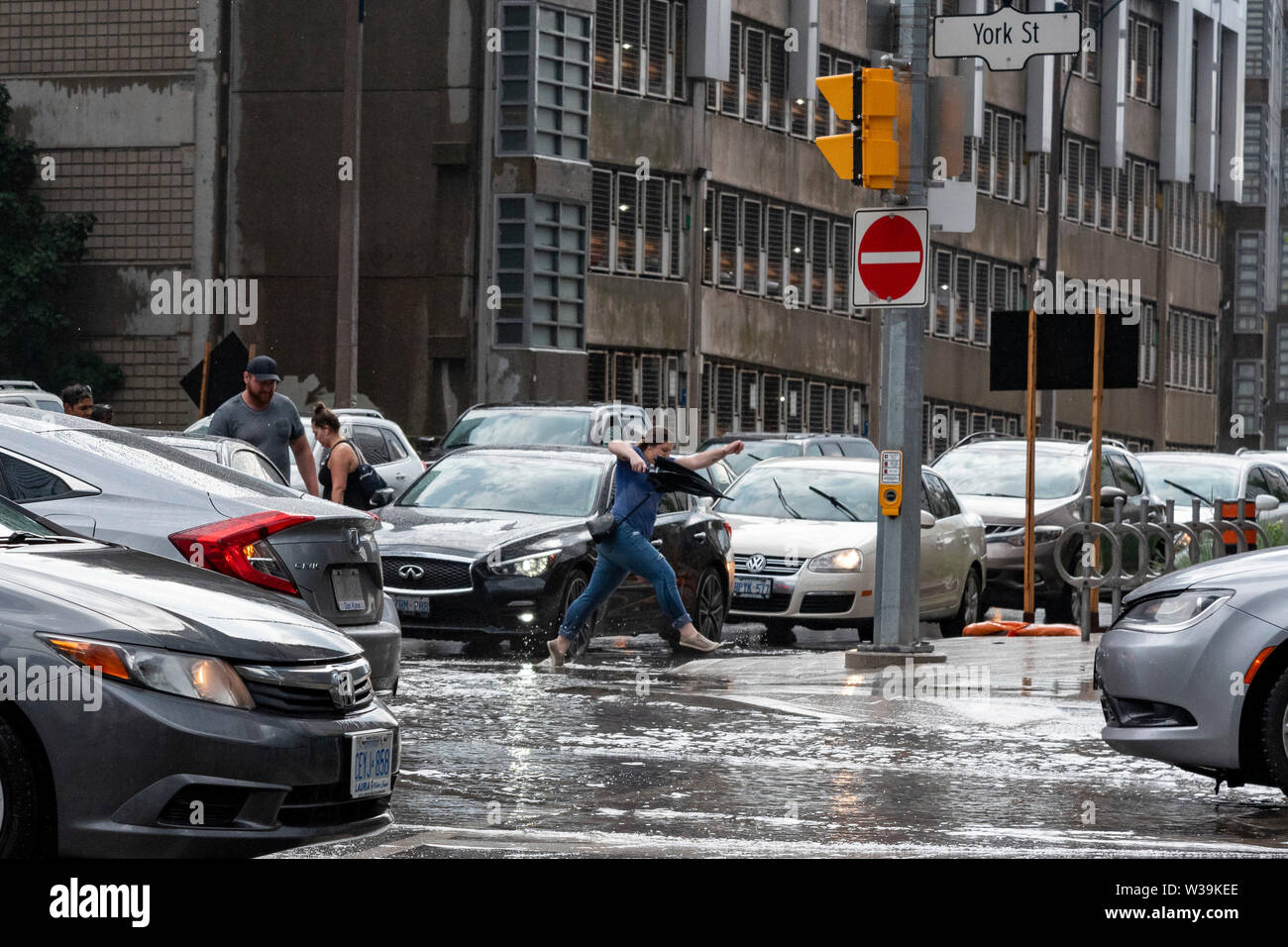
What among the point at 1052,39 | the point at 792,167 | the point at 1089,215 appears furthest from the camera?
the point at 1089,215

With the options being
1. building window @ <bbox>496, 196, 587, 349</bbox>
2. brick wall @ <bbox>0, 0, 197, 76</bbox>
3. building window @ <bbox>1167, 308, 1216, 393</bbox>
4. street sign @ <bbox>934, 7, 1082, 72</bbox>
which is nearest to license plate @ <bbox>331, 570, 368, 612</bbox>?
street sign @ <bbox>934, 7, 1082, 72</bbox>

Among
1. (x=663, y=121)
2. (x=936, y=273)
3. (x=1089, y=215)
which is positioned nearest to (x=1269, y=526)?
(x=663, y=121)

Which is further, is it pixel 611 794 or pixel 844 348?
pixel 844 348

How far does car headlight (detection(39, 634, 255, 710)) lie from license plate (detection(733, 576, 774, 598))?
13.0m

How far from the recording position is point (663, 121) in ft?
151

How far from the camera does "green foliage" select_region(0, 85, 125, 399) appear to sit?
44156mm

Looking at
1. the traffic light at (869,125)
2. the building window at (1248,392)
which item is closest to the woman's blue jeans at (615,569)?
the traffic light at (869,125)

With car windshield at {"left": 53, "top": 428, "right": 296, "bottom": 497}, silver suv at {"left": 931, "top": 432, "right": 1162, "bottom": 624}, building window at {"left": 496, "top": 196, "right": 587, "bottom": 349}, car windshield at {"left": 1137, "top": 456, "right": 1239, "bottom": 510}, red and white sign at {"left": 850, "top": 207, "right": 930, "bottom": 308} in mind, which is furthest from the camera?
building window at {"left": 496, "top": 196, "right": 587, "bottom": 349}

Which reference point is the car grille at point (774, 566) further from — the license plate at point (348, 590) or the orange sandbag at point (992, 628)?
the license plate at point (348, 590)

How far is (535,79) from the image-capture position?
42.5m

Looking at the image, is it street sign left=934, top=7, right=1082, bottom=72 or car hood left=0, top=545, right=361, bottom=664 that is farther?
street sign left=934, top=7, right=1082, bottom=72

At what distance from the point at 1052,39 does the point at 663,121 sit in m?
30.6

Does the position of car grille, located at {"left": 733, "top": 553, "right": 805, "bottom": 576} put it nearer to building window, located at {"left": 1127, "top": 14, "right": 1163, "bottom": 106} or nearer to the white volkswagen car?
the white volkswagen car
